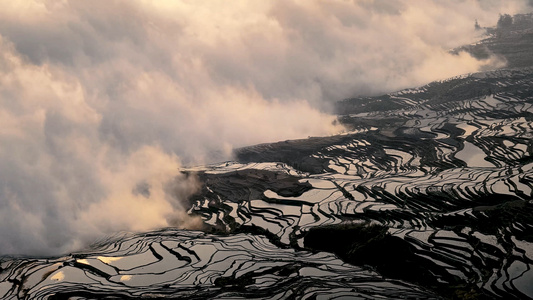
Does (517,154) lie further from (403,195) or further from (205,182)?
(205,182)

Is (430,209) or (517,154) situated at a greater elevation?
(517,154)

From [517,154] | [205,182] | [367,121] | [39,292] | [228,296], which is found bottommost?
[228,296]

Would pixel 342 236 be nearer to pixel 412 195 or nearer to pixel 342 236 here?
pixel 342 236

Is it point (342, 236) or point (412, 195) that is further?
point (412, 195)

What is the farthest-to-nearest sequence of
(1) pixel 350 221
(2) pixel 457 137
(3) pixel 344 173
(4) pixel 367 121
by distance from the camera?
(4) pixel 367 121
(2) pixel 457 137
(3) pixel 344 173
(1) pixel 350 221

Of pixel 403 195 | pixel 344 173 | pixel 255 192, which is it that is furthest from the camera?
pixel 344 173

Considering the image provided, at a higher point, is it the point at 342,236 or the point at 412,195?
the point at 412,195

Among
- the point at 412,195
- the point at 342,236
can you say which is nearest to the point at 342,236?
the point at 342,236

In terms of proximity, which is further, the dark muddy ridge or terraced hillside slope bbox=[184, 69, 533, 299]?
terraced hillside slope bbox=[184, 69, 533, 299]

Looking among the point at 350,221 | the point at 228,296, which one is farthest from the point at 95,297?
the point at 350,221

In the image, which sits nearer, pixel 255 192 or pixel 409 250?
pixel 409 250

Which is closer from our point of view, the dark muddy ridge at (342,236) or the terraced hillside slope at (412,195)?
the dark muddy ridge at (342,236)
